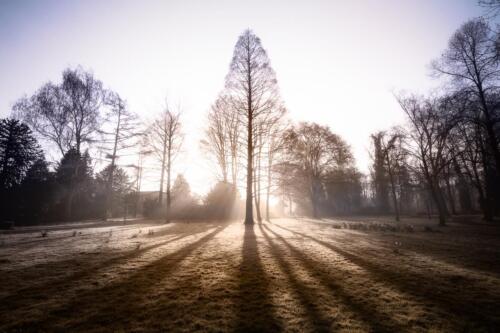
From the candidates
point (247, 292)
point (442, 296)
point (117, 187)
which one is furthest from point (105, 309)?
point (117, 187)

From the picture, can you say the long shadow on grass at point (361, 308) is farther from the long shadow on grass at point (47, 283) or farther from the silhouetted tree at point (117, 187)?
the silhouetted tree at point (117, 187)

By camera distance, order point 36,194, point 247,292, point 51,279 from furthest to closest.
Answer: point 36,194 < point 51,279 < point 247,292

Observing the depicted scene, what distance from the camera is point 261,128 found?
1722 centimetres

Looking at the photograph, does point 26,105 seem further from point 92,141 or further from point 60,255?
point 60,255

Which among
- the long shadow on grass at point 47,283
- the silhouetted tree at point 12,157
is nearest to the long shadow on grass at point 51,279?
the long shadow on grass at point 47,283

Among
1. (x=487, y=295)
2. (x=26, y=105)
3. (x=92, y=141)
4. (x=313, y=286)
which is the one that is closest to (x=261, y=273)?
(x=313, y=286)

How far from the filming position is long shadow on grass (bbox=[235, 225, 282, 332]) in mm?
2976

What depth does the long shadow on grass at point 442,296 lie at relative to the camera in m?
3.14

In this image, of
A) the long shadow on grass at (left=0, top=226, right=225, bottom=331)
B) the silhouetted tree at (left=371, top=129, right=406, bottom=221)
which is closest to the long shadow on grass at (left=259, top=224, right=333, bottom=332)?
the long shadow on grass at (left=0, top=226, right=225, bottom=331)

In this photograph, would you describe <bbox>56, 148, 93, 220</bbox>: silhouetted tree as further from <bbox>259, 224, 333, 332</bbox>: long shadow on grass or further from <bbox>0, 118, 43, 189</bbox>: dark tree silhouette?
<bbox>259, 224, 333, 332</bbox>: long shadow on grass

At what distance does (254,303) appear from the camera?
12.0ft

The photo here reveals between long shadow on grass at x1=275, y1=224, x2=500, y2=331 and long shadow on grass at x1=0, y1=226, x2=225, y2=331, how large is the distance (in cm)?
468

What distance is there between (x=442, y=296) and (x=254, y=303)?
135 inches

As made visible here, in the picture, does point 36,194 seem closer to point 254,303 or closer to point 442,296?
point 254,303
